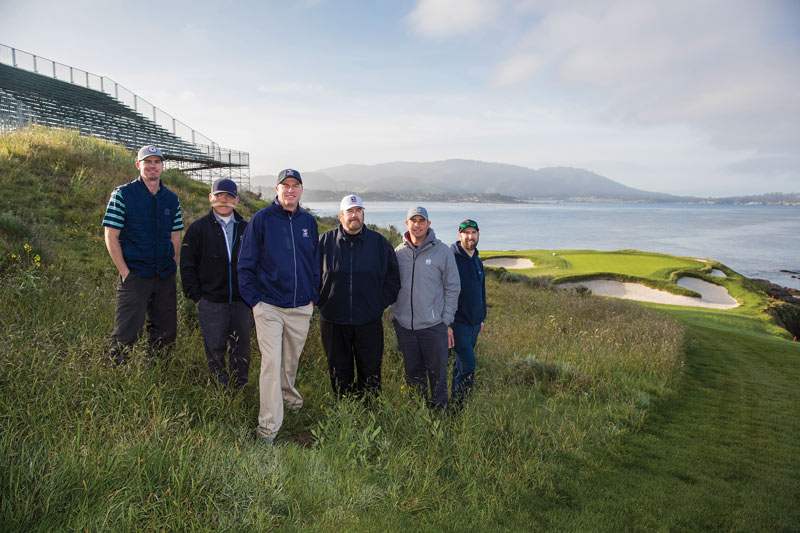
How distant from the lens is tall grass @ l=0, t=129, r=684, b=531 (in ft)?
7.39

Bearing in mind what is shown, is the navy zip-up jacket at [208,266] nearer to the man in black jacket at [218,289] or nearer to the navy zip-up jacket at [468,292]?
the man in black jacket at [218,289]

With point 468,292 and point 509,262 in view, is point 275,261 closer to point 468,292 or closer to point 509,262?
point 468,292

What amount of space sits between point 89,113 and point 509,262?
90.9ft

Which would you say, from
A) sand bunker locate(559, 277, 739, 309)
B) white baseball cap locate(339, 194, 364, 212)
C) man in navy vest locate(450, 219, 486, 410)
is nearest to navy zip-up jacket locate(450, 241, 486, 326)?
man in navy vest locate(450, 219, 486, 410)

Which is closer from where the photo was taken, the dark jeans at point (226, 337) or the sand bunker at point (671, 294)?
the dark jeans at point (226, 337)

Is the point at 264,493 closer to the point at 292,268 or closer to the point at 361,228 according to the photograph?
the point at 292,268

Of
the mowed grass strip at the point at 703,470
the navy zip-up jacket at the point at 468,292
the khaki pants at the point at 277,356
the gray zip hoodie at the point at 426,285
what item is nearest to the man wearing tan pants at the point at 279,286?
the khaki pants at the point at 277,356

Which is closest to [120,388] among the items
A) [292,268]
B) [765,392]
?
[292,268]

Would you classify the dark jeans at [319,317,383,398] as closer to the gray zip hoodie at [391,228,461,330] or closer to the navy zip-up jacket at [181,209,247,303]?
the gray zip hoodie at [391,228,461,330]

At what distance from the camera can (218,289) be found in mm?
3961

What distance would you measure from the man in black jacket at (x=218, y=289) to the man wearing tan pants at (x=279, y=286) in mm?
382

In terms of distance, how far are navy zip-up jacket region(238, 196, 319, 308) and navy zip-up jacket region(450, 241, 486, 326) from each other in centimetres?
172

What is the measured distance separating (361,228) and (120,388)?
2396 mm

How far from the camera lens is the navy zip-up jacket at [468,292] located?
4.68 metres
